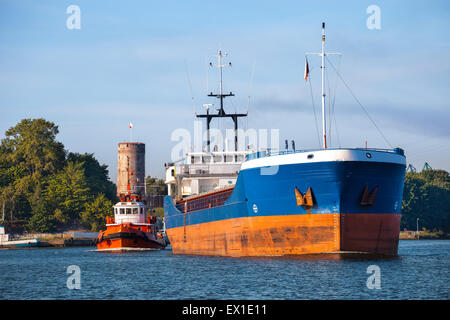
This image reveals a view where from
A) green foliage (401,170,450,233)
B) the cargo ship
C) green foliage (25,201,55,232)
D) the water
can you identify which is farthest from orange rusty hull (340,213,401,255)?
green foliage (401,170,450,233)

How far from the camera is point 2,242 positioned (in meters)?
98.2

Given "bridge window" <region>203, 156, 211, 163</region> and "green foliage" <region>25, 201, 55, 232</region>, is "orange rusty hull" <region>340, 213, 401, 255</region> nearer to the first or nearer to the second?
"bridge window" <region>203, 156, 211, 163</region>

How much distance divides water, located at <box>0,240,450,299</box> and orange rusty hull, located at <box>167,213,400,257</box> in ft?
2.98

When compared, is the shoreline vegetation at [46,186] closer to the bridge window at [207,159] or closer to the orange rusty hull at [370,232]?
the bridge window at [207,159]

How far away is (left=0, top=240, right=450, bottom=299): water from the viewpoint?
28969 mm

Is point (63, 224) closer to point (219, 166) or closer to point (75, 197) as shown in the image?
point (75, 197)

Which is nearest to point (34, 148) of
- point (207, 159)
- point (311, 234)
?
point (207, 159)

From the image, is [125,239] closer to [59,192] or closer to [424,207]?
[59,192]

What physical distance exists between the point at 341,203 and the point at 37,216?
84.9 meters

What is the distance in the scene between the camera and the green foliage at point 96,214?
11924cm

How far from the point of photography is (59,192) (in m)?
122

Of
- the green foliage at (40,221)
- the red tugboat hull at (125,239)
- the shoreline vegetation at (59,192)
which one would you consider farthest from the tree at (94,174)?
the red tugboat hull at (125,239)

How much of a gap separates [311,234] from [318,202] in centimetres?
196
